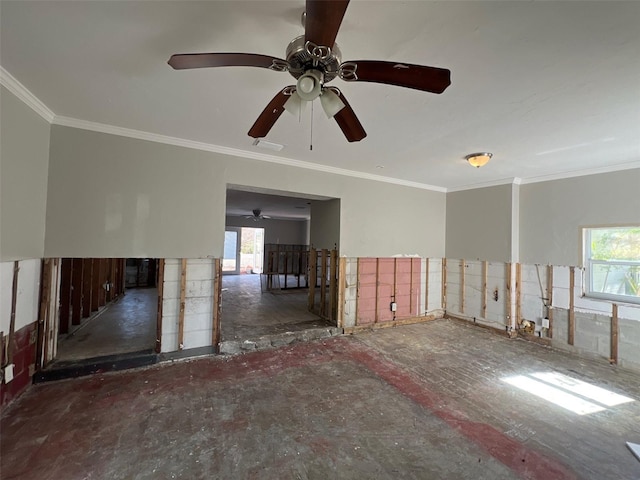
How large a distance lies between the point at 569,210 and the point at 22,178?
6.90 metres

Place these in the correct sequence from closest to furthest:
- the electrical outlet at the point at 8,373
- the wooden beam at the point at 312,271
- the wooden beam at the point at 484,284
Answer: the electrical outlet at the point at 8,373 < the wooden beam at the point at 484,284 < the wooden beam at the point at 312,271

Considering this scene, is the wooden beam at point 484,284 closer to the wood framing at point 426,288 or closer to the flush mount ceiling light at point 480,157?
the wood framing at point 426,288

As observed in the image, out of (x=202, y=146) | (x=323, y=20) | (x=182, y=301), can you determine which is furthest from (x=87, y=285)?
(x=323, y=20)

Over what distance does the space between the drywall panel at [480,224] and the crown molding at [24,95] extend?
640 cm

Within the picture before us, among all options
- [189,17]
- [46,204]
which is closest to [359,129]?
[189,17]

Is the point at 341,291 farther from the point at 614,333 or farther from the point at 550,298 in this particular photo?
the point at 614,333

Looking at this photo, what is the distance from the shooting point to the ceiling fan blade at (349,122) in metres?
1.79

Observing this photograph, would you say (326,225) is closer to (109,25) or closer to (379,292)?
(379,292)

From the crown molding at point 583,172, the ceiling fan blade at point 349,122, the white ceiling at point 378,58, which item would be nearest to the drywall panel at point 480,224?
the crown molding at point 583,172

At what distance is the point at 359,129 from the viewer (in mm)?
1998

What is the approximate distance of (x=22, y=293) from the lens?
250 cm

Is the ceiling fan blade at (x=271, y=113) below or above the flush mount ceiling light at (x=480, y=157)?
below

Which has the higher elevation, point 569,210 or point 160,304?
point 569,210

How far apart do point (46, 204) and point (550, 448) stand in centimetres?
519
